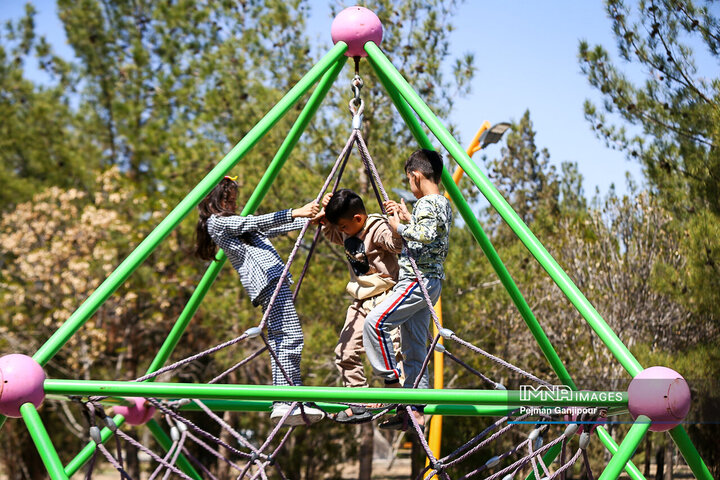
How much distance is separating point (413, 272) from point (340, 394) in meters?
1.13

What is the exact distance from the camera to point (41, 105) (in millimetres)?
21203

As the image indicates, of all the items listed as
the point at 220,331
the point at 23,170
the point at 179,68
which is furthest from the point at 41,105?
the point at 220,331

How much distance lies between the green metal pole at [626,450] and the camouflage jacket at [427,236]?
1409mm

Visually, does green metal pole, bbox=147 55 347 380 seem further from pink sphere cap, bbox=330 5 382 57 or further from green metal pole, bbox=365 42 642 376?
green metal pole, bbox=365 42 642 376

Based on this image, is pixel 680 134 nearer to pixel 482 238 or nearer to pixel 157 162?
pixel 482 238

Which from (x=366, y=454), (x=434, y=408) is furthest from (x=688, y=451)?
(x=366, y=454)

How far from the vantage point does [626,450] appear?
3545 millimetres

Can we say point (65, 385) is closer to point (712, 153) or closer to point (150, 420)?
point (150, 420)

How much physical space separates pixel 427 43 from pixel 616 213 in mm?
4308


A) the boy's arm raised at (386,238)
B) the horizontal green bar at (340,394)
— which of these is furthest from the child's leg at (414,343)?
the horizontal green bar at (340,394)

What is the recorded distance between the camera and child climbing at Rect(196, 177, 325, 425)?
15.1 feet

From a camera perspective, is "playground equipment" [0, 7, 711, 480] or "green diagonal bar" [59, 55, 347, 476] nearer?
"playground equipment" [0, 7, 711, 480]

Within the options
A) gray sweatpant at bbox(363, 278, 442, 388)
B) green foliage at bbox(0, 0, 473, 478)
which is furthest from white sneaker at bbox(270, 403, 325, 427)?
green foliage at bbox(0, 0, 473, 478)

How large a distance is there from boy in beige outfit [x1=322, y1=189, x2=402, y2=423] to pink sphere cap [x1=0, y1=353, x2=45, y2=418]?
168 cm
